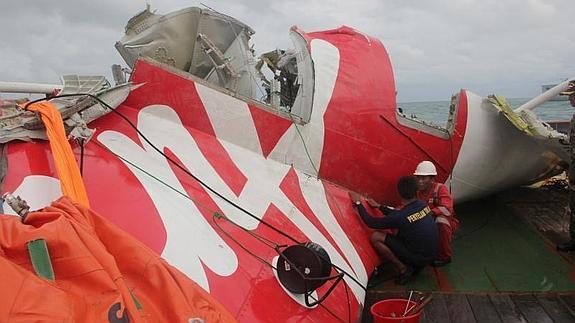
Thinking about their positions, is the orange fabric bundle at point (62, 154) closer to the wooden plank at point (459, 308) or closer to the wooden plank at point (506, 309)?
the wooden plank at point (459, 308)

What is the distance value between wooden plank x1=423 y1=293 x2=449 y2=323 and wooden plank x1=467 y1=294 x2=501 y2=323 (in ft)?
0.78

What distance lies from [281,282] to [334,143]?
6.27 feet

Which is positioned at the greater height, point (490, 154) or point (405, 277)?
point (490, 154)

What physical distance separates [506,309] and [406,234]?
3.55 feet

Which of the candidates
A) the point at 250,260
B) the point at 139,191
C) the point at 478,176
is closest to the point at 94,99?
the point at 139,191

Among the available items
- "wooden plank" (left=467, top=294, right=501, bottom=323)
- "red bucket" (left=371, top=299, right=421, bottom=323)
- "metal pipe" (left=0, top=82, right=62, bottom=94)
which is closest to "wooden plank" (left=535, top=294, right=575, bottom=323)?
"wooden plank" (left=467, top=294, right=501, bottom=323)

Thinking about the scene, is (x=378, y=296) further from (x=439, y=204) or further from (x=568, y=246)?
(x=568, y=246)

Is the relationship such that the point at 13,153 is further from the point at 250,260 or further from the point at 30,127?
the point at 250,260

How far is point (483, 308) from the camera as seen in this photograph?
4309mm

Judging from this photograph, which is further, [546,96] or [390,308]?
[546,96]

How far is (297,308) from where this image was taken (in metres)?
3.23

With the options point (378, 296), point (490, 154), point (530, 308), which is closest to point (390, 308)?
point (378, 296)

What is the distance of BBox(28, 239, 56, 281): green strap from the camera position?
1.76m

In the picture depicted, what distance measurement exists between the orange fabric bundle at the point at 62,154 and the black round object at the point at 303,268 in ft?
4.34
